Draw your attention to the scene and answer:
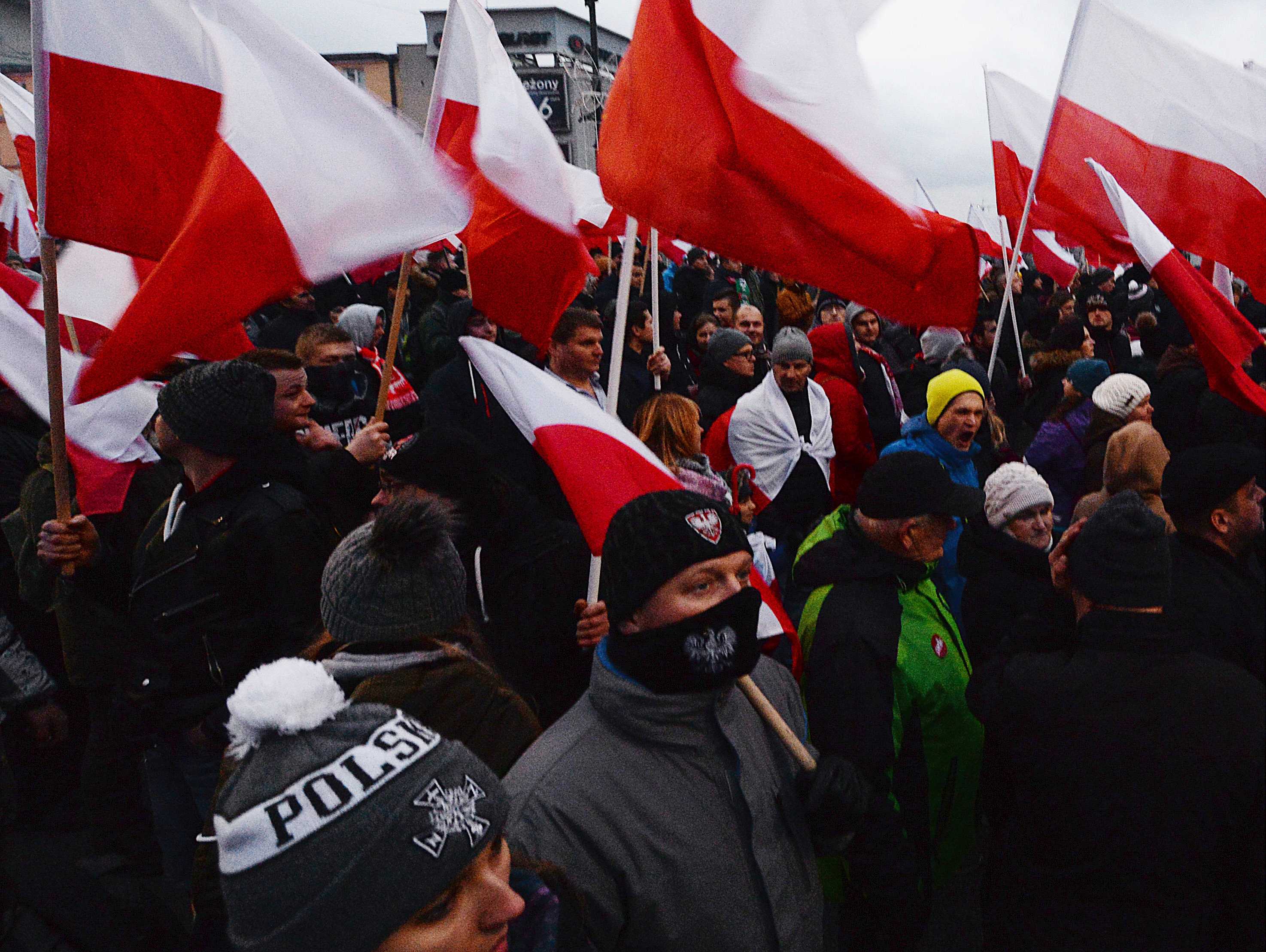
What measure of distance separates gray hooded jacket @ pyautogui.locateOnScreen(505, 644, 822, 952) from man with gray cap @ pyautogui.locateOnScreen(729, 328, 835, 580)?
3.32 m

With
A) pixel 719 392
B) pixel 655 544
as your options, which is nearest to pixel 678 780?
pixel 655 544

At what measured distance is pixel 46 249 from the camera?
267 cm

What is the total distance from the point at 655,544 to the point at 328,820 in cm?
89

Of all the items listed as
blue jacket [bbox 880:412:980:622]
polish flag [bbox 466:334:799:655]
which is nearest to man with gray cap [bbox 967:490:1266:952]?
polish flag [bbox 466:334:799:655]

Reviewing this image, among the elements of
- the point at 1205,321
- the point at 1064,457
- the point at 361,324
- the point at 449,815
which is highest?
the point at 1205,321

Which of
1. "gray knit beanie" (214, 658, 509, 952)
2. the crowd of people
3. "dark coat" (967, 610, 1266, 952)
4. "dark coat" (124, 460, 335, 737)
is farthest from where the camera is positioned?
"dark coat" (124, 460, 335, 737)

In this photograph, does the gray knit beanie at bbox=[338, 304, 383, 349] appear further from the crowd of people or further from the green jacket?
the green jacket

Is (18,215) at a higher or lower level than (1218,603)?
lower

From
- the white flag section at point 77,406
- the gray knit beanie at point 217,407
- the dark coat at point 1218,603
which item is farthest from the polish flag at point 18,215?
the dark coat at point 1218,603

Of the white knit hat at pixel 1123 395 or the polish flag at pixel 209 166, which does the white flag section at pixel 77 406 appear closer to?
the polish flag at pixel 209 166

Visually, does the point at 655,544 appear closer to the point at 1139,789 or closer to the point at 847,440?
the point at 1139,789

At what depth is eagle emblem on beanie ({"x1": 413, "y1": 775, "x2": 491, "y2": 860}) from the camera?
1269 mm

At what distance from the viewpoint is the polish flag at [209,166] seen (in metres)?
2.64

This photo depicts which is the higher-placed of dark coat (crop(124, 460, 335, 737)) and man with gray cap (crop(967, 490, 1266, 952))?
man with gray cap (crop(967, 490, 1266, 952))
